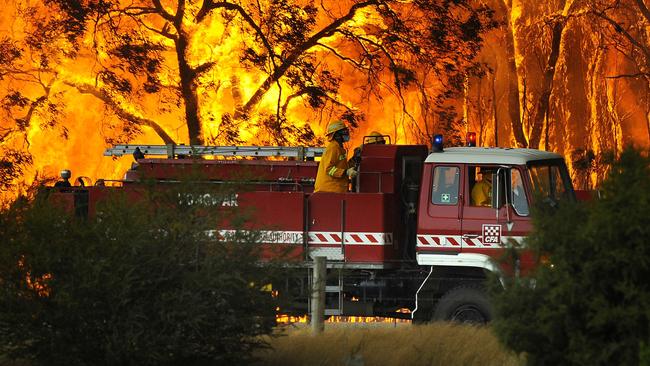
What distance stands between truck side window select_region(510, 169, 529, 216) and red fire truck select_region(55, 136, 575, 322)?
0.01 metres

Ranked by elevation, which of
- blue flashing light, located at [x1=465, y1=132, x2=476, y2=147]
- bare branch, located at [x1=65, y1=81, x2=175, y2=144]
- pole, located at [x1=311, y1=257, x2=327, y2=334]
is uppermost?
bare branch, located at [x1=65, y1=81, x2=175, y2=144]

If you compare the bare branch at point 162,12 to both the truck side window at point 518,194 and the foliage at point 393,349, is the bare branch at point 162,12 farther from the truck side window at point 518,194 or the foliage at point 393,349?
the foliage at point 393,349

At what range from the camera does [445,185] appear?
14.8 m

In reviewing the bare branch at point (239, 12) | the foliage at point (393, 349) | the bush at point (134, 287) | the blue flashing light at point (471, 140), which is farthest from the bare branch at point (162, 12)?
the bush at point (134, 287)

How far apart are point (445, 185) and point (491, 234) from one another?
740 mm

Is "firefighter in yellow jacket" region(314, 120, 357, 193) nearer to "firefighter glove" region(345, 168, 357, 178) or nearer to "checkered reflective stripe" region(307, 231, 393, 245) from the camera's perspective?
"firefighter glove" region(345, 168, 357, 178)

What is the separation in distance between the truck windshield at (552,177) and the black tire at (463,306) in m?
1.28

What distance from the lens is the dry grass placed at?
37.7 ft

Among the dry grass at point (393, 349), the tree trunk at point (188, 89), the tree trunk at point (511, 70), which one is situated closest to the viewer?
the dry grass at point (393, 349)

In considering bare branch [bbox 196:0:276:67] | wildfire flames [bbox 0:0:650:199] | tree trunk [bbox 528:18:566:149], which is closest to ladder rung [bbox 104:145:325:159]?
wildfire flames [bbox 0:0:650:199]

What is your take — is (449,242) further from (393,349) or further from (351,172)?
(393,349)

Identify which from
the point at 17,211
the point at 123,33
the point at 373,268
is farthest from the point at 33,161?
the point at 17,211

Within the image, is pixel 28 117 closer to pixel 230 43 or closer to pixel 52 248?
pixel 230 43

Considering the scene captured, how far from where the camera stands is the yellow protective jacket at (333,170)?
15422mm
